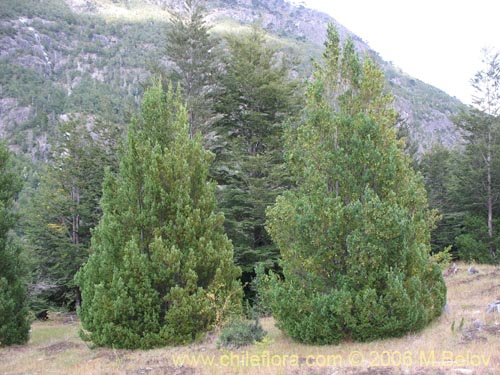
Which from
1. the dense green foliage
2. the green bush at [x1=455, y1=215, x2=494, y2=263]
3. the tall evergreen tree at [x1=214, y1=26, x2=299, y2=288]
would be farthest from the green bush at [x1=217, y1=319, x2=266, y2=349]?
the green bush at [x1=455, y1=215, x2=494, y2=263]

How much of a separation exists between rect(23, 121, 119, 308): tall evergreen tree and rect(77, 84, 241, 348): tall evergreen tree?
41.3ft

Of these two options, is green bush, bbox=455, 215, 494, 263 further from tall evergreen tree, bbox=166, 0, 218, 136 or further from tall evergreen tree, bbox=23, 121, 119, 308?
tall evergreen tree, bbox=23, 121, 119, 308

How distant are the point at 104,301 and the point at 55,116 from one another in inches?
4065

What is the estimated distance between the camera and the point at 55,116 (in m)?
99.4

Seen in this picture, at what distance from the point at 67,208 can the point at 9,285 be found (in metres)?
10.8

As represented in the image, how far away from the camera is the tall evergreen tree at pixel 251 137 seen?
1706 cm

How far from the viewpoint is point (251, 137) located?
19.8 meters

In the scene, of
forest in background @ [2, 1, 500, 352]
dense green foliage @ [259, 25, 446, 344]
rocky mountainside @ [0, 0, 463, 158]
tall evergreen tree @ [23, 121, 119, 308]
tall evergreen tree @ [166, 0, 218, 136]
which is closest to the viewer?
dense green foliage @ [259, 25, 446, 344]

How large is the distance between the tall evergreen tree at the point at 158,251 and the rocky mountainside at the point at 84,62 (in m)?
75.3

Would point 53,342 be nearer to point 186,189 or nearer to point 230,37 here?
point 186,189

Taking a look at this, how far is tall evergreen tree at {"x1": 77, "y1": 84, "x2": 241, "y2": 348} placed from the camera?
28.6 feet

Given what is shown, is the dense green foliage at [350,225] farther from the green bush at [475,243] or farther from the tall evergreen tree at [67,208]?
the green bush at [475,243]

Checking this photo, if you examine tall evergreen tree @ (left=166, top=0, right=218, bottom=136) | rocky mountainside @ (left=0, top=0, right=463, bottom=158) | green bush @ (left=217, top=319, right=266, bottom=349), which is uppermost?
rocky mountainside @ (left=0, top=0, right=463, bottom=158)

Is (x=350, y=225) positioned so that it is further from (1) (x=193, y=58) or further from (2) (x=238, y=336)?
(1) (x=193, y=58)
